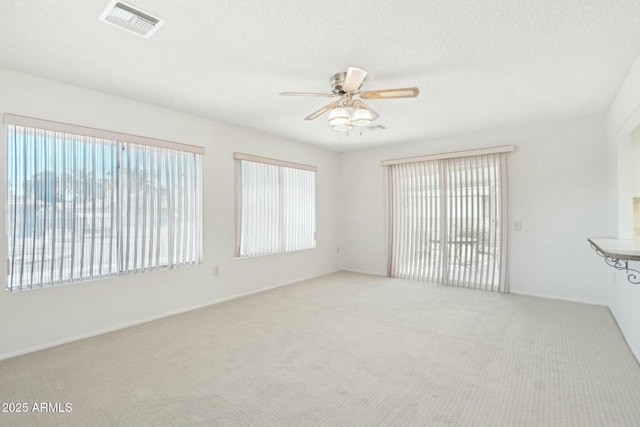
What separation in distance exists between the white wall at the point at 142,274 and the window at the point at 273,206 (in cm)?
16

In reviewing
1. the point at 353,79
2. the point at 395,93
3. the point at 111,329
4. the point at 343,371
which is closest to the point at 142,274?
the point at 111,329

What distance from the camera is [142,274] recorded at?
360 centimetres

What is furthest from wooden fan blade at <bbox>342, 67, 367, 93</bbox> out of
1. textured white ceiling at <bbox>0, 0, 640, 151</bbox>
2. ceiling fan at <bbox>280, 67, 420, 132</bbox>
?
textured white ceiling at <bbox>0, 0, 640, 151</bbox>

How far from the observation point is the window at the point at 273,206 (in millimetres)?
4652

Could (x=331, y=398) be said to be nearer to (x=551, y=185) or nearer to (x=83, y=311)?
(x=83, y=311)

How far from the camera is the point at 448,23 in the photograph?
2.05m

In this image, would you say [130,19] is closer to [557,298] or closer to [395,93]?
[395,93]

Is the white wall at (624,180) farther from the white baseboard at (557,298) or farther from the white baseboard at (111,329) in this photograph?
the white baseboard at (111,329)

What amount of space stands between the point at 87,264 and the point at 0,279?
615 mm

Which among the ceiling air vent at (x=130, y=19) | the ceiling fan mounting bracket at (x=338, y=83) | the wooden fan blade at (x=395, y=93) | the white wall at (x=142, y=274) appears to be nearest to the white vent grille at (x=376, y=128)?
the white wall at (x=142, y=274)

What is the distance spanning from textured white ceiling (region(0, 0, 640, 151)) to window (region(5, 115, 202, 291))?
22.6 inches

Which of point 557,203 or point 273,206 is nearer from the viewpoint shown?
point 557,203

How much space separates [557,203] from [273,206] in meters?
4.05

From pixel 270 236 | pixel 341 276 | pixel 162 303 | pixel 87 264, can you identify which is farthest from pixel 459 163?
pixel 87 264
